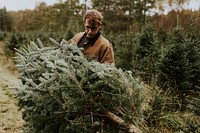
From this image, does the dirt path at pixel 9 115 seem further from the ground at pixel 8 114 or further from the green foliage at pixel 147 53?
the green foliage at pixel 147 53

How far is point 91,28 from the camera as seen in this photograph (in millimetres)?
3936

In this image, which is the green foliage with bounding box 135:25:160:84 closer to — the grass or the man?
the grass

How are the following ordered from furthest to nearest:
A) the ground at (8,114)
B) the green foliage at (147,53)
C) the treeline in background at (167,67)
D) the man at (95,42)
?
the green foliage at (147,53) → the ground at (8,114) → the treeline in background at (167,67) → the man at (95,42)

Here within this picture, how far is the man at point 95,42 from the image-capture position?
3.84 m

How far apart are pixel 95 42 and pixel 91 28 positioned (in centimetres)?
22

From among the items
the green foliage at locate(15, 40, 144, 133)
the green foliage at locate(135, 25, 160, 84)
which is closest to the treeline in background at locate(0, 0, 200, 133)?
the green foliage at locate(135, 25, 160, 84)

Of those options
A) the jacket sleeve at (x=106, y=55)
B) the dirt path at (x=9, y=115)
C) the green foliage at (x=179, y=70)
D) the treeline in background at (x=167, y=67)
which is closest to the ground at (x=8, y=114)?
the dirt path at (x=9, y=115)

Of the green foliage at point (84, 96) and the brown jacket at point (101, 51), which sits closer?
the green foliage at point (84, 96)

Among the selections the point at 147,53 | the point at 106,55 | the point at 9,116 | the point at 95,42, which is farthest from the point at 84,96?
the point at 147,53

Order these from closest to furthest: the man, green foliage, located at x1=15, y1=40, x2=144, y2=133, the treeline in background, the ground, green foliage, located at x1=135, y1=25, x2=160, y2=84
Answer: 1. green foliage, located at x1=15, y1=40, x2=144, y2=133
2. the man
3. the treeline in background
4. the ground
5. green foliage, located at x1=135, y1=25, x2=160, y2=84

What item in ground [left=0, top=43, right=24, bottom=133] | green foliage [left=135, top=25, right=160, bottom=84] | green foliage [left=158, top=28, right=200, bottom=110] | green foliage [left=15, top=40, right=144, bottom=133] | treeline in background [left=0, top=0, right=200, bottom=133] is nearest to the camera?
green foliage [left=15, top=40, right=144, bottom=133]

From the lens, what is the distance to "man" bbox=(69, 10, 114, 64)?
3.84 m

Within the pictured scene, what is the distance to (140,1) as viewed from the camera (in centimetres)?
3825

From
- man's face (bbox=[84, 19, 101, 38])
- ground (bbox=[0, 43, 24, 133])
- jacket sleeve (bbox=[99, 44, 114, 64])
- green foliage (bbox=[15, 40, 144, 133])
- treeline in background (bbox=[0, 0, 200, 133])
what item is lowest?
ground (bbox=[0, 43, 24, 133])
